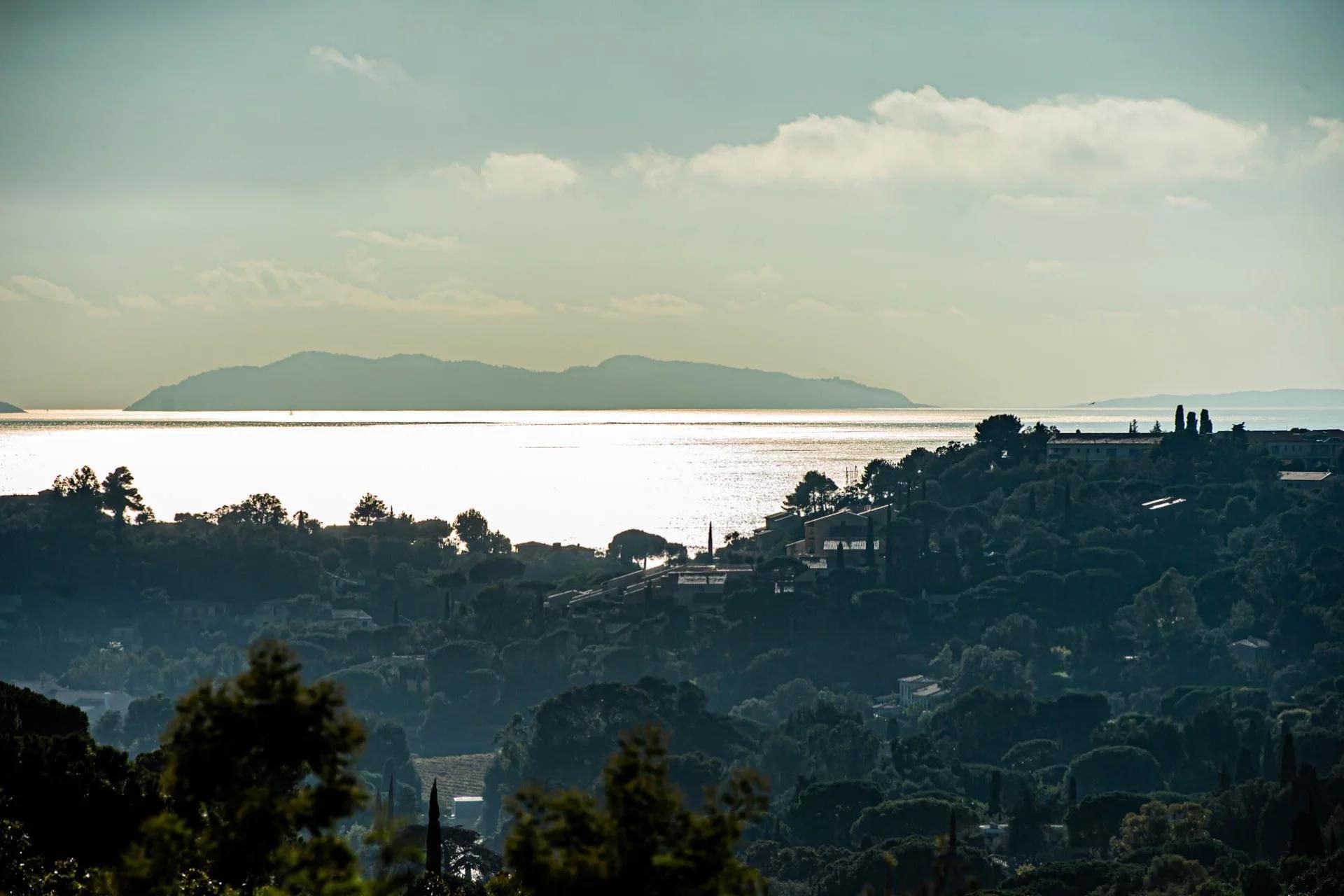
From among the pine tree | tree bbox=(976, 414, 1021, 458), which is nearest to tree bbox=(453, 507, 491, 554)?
tree bbox=(976, 414, 1021, 458)

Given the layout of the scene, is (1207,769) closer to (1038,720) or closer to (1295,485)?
(1038,720)

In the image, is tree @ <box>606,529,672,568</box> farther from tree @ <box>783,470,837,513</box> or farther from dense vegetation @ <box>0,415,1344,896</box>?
tree @ <box>783,470,837,513</box>

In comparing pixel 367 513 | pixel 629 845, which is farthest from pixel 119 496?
pixel 629 845

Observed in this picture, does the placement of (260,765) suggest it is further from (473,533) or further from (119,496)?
(473,533)

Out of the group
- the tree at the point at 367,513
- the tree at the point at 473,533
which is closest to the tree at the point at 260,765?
the tree at the point at 473,533

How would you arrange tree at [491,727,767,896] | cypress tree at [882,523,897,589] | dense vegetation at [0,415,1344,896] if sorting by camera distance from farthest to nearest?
cypress tree at [882,523,897,589] → dense vegetation at [0,415,1344,896] → tree at [491,727,767,896]

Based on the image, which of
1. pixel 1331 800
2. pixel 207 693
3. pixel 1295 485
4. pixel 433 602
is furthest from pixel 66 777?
pixel 1295 485
